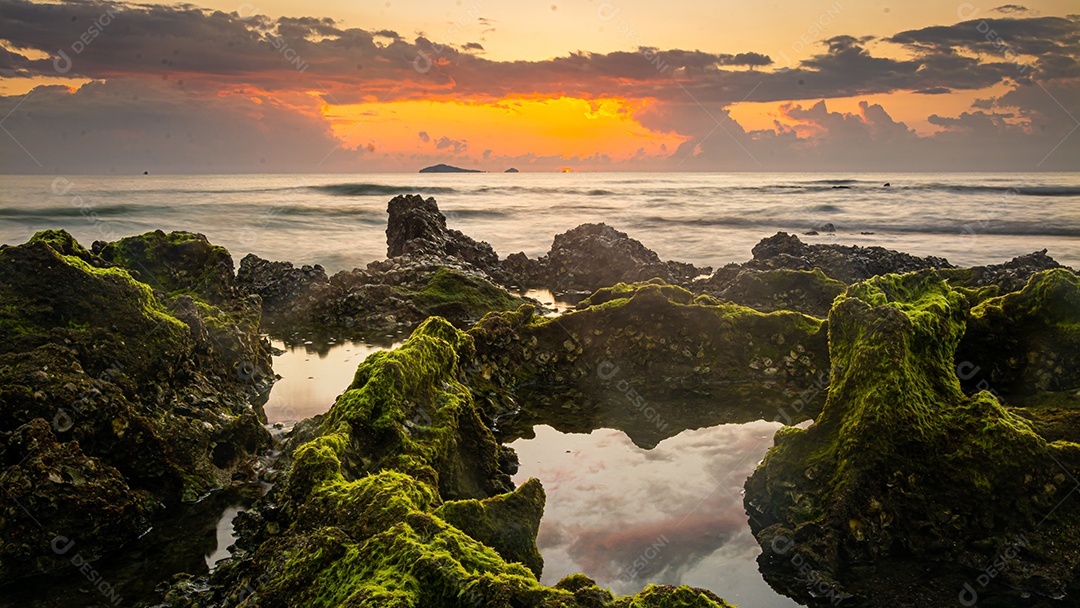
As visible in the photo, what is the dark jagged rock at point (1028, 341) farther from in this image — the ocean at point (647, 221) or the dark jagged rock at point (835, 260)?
the ocean at point (647, 221)

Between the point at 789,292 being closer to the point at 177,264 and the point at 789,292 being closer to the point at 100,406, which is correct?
the point at 177,264

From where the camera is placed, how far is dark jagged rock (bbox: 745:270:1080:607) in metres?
6.15

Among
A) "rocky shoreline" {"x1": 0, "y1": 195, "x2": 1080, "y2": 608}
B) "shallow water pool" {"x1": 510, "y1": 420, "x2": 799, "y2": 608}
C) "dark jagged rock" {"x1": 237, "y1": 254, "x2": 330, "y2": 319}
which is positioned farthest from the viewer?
"dark jagged rock" {"x1": 237, "y1": 254, "x2": 330, "y2": 319}

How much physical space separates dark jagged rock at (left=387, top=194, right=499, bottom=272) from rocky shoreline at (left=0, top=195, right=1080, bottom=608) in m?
13.0

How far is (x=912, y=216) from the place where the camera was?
61.9 meters

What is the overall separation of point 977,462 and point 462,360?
682 cm

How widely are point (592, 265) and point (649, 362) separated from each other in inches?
511

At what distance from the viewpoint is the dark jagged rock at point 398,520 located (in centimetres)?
449

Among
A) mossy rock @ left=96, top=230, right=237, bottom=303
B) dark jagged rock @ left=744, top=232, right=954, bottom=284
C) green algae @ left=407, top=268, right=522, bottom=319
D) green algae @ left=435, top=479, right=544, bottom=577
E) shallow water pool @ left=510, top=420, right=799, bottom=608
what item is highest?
mossy rock @ left=96, top=230, right=237, bottom=303

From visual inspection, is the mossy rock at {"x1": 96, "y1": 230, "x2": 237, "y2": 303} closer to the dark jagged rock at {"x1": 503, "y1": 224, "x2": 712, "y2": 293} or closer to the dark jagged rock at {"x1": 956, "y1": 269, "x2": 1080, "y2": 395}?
the dark jagged rock at {"x1": 503, "y1": 224, "x2": 712, "y2": 293}

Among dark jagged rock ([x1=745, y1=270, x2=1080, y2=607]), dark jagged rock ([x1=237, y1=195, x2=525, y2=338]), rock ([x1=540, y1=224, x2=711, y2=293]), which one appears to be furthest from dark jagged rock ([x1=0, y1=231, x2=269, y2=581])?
rock ([x1=540, y1=224, x2=711, y2=293])

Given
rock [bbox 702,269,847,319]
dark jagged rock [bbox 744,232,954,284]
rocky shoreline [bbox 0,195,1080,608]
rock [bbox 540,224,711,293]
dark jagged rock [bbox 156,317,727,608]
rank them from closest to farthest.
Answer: dark jagged rock [bbox 156,317,727,608] → rocky shoreline [bbox 0,195,1080,608] → rock [bbox 702,269,847,319] → dark jagged rock [bbox 744,232,954,284] → rock [bbox 540,224,711,293]

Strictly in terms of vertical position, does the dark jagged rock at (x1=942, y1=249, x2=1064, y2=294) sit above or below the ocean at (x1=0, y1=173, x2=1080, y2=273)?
above

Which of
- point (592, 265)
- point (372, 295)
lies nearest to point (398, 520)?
point (372, 295)
